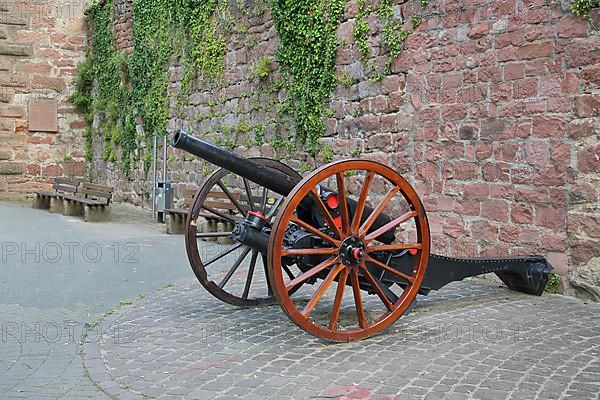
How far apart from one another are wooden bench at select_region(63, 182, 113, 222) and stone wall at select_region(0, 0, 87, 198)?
3485 mm

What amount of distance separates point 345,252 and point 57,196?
990cm

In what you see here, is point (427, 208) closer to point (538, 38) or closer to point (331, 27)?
point (538, 38)

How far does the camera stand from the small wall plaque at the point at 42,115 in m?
16.9

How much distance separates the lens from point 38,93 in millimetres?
16953

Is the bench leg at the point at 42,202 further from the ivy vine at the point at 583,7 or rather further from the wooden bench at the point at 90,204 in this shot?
the ivy vine at the point at 583,7

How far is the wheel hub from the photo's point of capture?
4699 mm

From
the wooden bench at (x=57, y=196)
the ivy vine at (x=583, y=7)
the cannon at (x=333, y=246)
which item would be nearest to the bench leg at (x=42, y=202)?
the wooden bench at (x=57, y=196)

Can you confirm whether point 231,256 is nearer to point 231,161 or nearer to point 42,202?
point 231,161

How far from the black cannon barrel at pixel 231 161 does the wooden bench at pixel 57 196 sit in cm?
901

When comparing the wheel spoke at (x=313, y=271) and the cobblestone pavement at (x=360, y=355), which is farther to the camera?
the wheel spoke at (x=313, y=271)

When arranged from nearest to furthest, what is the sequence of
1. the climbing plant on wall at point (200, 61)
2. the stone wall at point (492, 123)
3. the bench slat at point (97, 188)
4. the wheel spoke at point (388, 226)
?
the wheel spoke at point (388, 226)
the stone wall at point (492, 123)
the climbing plant on wall at point (200, 61)
the bench slat at point (97, 188)

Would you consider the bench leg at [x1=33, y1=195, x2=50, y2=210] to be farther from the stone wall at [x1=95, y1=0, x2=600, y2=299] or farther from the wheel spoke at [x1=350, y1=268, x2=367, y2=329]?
the wheel spoke at [x1=350, y1=268, x2=367, y2=329]

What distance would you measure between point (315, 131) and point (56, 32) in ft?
34.5

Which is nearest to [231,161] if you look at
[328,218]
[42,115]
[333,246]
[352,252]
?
[328,218]
